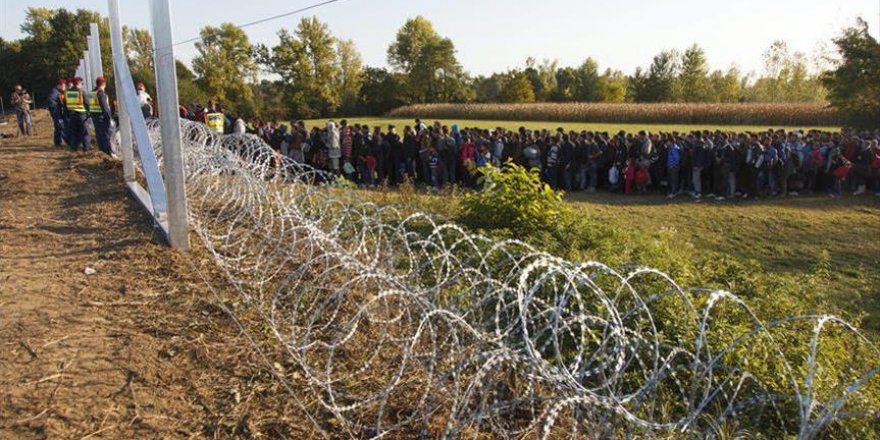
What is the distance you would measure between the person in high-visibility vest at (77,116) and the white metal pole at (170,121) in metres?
7.06

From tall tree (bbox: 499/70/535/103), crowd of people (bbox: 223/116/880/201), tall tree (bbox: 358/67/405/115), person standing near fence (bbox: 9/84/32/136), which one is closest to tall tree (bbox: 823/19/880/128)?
crowd of people (bbox: 223/116/880/201)

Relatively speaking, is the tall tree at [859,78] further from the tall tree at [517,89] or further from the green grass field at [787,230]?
the tall tree at [517,89]

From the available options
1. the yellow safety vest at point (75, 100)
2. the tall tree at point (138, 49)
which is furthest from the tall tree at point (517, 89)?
the yellow safety vest at point (75, 100)

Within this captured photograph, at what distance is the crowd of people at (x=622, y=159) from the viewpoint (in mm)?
14719

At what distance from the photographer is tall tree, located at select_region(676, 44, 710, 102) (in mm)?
61688

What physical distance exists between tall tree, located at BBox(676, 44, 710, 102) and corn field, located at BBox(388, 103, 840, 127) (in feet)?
54.8

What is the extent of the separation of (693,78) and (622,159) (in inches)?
2112

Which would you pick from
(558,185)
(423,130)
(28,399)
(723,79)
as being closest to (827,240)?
(558,185)

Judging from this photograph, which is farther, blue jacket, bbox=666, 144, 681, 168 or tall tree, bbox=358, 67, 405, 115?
tall tree, bbox=358, 67, 405, 115

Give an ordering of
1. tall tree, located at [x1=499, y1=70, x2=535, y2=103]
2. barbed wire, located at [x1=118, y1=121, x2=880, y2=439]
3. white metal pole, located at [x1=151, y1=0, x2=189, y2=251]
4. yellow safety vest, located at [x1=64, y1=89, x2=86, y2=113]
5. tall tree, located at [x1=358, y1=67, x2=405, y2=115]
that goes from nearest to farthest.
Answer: barbed wire, located at [x1=118, y1=121, x2=880, y2=439] < white metal pole, located at [x1=151, y1=0, x2=189, y2=251] < yellow safety vest, located at [x1=64, y1=89, x2=86, y2=113] < tall tree, located at [x1=358, y1=67, x2=405, y2=115] < tall tree, located at [x1=499, y1=70, x2=535, y2=103]

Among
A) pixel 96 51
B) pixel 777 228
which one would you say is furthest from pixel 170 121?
pixel 777 228

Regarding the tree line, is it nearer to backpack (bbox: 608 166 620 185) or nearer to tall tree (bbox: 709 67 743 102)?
tall tree (bbox: 709 67 743 102)

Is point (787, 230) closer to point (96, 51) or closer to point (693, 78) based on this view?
point (96, 51)

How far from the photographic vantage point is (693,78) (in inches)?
2507
